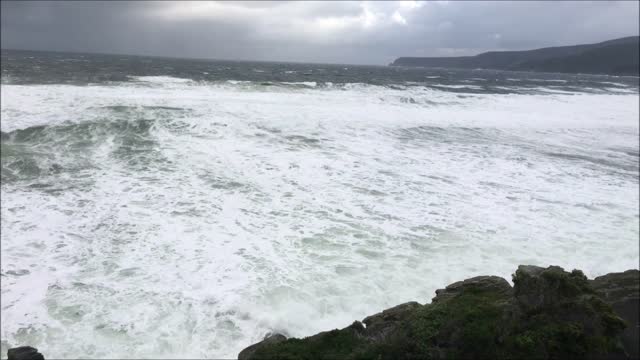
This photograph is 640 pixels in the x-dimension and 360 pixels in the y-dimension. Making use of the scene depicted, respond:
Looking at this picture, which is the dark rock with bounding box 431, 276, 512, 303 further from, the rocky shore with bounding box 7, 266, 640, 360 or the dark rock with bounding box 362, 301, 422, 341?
the dark rock with bounding box 362, 301, 422, 341

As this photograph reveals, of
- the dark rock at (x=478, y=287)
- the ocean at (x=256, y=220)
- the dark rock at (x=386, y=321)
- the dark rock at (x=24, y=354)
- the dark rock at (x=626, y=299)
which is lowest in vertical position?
the ocean at (x=256, y=220)

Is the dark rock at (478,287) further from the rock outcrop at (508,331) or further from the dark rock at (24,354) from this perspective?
the dark rock at (24,354)

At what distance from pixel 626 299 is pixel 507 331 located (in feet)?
6.03

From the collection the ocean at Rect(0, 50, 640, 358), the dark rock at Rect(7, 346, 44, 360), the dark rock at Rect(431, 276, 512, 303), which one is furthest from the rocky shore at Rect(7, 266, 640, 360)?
the ocean at Rect(0, 50, 640, 358)

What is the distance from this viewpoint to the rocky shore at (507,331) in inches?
167

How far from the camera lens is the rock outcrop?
4.23 m

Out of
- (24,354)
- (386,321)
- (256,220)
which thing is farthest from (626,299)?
(256,220)

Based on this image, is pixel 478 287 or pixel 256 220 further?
pixel 256 220

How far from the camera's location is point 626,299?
16.8 ft

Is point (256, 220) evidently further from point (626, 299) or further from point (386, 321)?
point (626, 299)

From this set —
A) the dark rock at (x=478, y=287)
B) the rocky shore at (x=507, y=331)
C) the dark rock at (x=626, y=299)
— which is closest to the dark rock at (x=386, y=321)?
the rocky shore at (x=507, y=331)

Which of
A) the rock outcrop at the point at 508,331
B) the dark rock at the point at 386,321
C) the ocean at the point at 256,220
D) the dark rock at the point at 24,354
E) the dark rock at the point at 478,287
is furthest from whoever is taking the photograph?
the ocean at the point at 256,220

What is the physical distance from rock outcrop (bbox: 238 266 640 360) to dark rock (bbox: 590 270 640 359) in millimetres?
10

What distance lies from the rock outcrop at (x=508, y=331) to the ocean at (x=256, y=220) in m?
1.97
